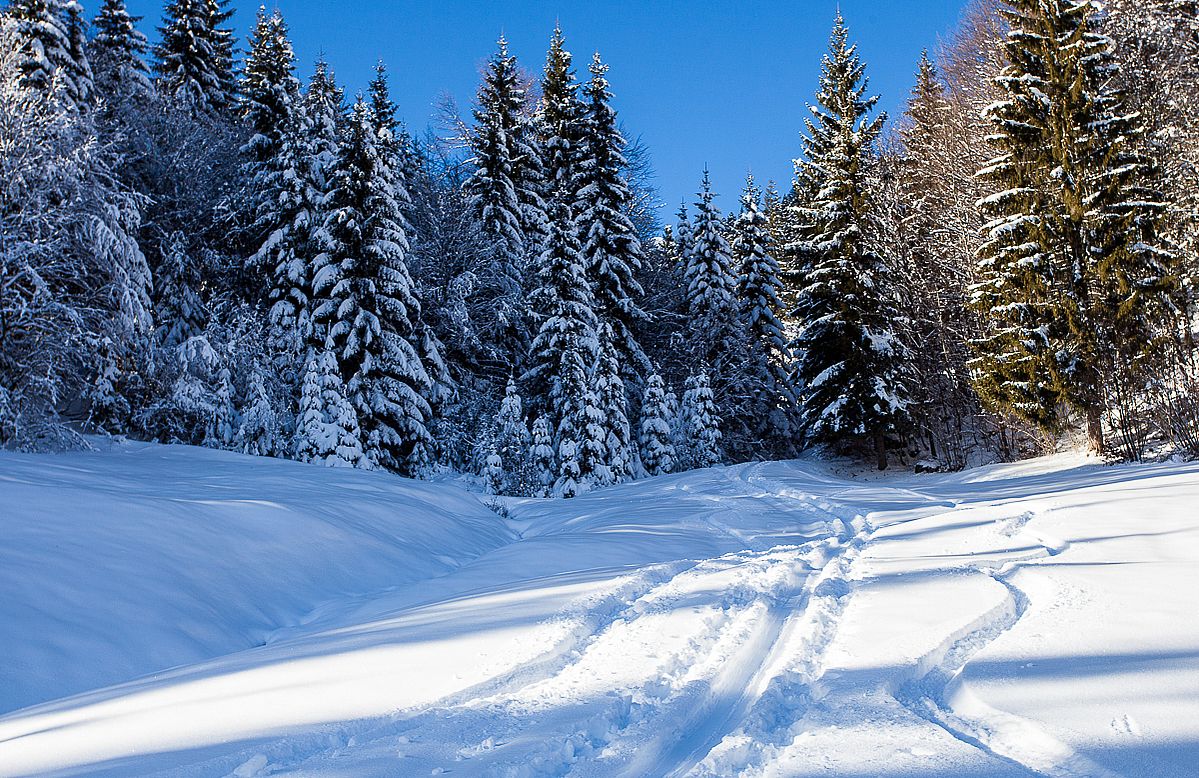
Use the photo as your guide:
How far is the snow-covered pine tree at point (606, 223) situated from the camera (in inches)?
895

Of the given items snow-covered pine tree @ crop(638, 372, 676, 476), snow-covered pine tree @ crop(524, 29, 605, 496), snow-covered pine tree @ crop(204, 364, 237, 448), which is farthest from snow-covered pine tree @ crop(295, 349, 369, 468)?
snow-covered pine tree @ crop(638, 372, 676, 476)

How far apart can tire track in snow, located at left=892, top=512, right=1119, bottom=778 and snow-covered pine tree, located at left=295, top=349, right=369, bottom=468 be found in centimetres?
1546

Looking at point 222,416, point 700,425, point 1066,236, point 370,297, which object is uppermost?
point 1066,236

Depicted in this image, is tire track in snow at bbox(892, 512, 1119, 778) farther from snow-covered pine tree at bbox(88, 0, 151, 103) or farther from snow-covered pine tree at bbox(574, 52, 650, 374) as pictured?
snow-covered pine tree at bbox(88, 0, 151, 103)

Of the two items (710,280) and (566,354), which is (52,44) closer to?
(566,354)

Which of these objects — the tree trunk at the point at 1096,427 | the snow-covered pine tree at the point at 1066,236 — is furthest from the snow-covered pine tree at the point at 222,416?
the tree trunk at the point at 1096,427

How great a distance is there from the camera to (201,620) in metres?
4.78

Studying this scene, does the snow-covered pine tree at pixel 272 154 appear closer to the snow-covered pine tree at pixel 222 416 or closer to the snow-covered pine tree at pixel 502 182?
the snow-covered pine tree at pixel 222 416

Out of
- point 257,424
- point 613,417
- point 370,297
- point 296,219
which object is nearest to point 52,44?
point 296,219

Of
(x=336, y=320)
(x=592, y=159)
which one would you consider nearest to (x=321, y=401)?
(x=336, y=320)

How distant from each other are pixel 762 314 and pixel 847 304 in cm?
620

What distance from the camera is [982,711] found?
2.57m

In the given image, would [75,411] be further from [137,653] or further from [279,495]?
[137,653]

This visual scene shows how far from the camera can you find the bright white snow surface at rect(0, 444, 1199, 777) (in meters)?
2.42
